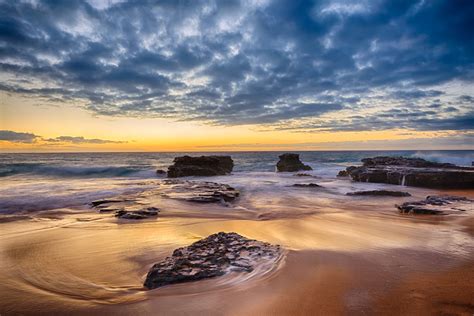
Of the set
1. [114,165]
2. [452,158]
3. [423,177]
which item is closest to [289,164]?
[423,177]

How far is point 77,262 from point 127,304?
61.7 inches

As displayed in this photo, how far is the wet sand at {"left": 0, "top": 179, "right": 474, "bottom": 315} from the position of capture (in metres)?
2.62

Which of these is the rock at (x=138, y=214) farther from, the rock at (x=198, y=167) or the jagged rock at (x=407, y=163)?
the jagged rock at (x=407, y=163)

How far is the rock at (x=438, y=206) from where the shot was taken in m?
7.18

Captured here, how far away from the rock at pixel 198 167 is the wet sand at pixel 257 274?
56.2ft

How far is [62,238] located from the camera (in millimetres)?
4988

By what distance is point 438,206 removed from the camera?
779 centimetres

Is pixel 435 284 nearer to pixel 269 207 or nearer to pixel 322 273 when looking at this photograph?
pixel 322 273

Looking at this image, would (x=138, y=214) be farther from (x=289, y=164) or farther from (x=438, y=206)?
(x=289, y=164)

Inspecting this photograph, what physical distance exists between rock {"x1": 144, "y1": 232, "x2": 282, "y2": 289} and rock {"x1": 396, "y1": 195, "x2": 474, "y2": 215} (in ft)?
Result: 17.0

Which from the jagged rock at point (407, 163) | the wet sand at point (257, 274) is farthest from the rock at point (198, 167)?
the wet sand at point (257, 274)

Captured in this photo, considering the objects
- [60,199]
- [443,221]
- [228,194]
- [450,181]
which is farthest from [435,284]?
[450,181]

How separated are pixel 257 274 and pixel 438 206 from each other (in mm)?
7053

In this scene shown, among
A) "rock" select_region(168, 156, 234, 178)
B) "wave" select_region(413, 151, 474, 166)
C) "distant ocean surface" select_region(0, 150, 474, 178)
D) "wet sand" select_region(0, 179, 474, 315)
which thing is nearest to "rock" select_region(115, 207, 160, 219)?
"wet sand" select_region(0, 179, 474, 315)
